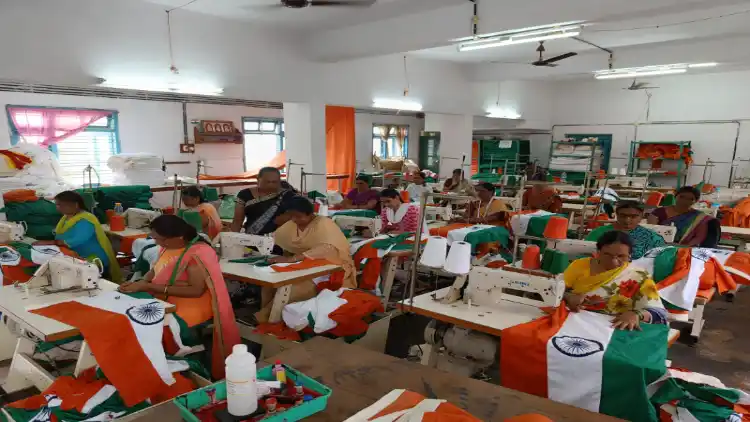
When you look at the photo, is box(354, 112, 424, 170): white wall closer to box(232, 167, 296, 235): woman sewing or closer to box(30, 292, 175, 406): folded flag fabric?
box(232, 167, 296, 235): woman sewing

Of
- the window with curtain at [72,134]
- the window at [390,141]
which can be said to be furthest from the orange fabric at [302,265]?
the window at [390,141]

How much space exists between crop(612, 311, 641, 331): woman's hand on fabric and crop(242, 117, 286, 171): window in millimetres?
8881

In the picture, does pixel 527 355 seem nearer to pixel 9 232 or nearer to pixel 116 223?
pixel 9 232

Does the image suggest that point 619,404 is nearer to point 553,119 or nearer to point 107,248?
point 107,248

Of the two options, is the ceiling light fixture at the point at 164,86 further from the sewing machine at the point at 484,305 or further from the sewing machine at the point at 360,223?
the sewing machine at the point at 484,305

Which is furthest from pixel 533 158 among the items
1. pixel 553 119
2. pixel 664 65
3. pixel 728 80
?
pixel 664 65

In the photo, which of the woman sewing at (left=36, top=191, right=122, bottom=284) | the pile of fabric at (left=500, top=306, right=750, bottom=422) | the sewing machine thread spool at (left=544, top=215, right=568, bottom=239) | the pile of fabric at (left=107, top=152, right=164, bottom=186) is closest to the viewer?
the pile of fabric at (left=500, top=306, right=750, bottom=422)

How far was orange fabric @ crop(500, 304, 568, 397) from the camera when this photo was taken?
208 centimetres

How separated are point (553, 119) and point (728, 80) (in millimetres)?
3759

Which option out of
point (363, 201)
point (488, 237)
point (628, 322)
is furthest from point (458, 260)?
point (363, 201)

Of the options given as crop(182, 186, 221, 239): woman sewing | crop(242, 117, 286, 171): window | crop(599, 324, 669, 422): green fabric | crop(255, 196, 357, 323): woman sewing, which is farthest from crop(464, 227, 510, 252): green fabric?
crop(242, 117, 286, 171): window

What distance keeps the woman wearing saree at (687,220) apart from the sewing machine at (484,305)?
275 centimetres

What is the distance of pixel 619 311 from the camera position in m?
2.34

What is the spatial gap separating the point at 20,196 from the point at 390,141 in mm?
9163
